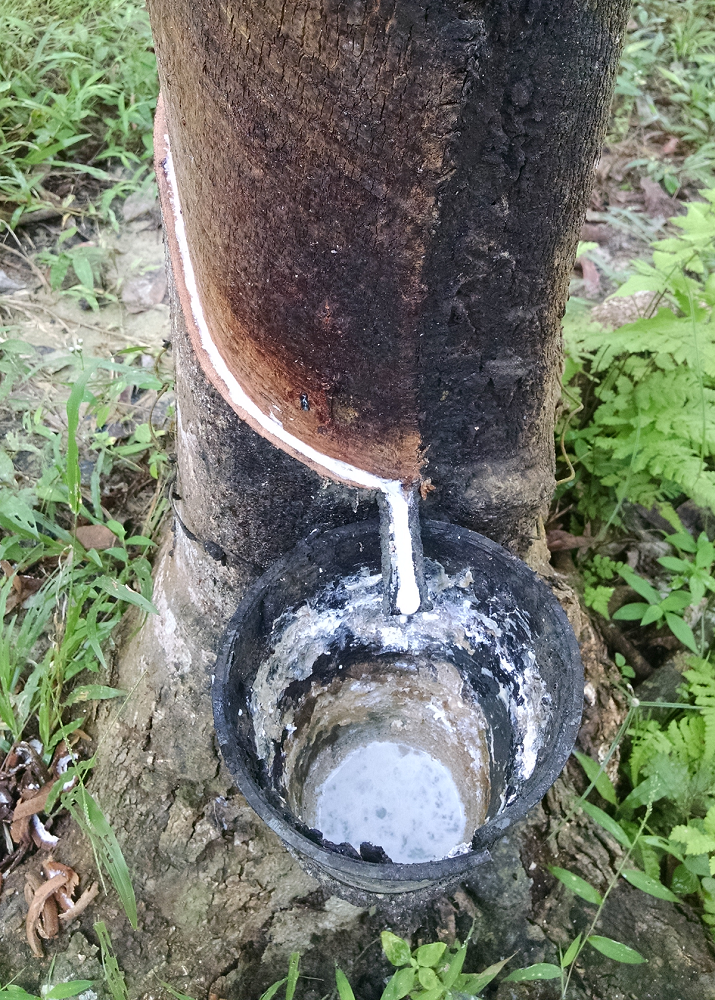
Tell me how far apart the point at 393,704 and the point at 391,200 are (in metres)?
1.41

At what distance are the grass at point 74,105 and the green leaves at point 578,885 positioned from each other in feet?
9.87

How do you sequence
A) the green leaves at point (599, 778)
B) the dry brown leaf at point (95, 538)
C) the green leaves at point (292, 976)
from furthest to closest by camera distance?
the dry brown leaf at point (95, 538) < the green leaves at point (599, 778) < the green leaves at point (292, 976)

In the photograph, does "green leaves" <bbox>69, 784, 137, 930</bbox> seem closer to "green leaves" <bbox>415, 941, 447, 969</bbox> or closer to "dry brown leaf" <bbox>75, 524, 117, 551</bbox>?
"green leaves" <bbox>415, 941, 447, 969</bbox>

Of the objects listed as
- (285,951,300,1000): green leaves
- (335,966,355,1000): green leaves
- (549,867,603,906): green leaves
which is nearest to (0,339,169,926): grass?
(285,951,300,1000): green leaves

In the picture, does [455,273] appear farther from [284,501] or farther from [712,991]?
[712,991]

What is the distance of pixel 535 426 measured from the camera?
1.47 meters

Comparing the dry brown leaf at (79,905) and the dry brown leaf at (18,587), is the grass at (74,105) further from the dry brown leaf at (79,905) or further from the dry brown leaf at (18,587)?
the dry brown leaf at (79,905)

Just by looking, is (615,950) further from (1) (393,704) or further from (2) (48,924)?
(2) (48,924)

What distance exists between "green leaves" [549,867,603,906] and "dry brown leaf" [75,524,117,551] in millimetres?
1592

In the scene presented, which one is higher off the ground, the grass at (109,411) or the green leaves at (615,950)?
the grass at (109,411)

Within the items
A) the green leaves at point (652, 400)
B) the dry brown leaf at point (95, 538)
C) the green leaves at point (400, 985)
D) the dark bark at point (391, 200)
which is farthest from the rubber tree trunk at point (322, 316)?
the green leaves at point (652, 400)

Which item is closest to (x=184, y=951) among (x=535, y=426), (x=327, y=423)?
(x=327, y=423)

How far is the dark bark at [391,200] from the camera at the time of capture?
0.86 meters

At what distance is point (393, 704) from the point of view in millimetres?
1978
